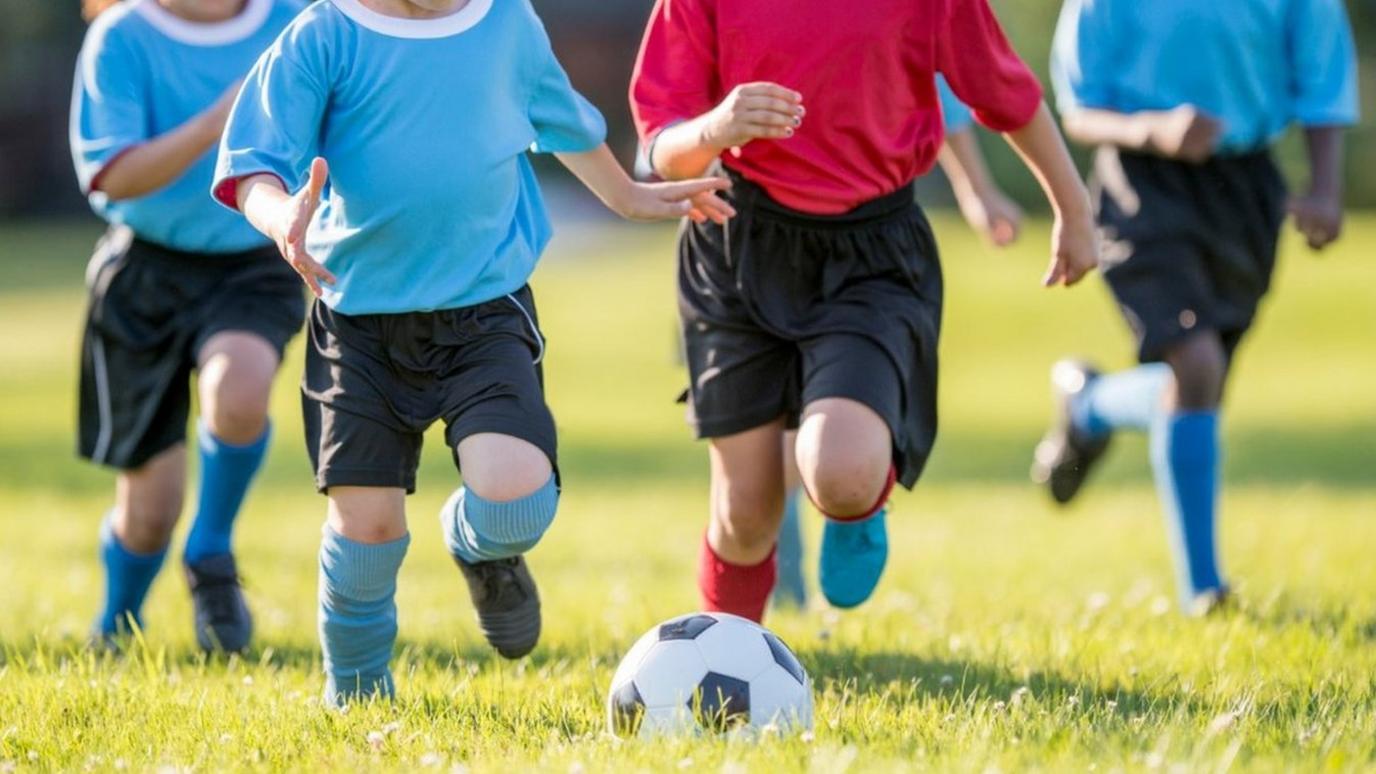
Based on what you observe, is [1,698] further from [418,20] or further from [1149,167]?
[1149,167]

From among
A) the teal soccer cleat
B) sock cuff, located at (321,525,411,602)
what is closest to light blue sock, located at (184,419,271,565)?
sock cuff, located at (321,525,411,602)

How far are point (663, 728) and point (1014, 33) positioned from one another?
26600 mm

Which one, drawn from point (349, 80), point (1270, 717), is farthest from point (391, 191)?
point (1270, 717)

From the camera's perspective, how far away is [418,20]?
3994 mm

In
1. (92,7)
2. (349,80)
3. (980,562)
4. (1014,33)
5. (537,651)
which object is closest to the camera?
(349,80)

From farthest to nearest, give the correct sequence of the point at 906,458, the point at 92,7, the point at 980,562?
1. the point at 980,562
2. the point at 92,7
3. the point at 906,458

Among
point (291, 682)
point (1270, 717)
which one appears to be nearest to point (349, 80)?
point (291, 682)

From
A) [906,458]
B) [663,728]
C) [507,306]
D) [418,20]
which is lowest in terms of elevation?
[663,728]

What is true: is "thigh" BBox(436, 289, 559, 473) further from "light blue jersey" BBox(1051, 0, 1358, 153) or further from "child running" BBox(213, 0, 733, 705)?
"light blue jersey" BBox(1051, 0, 1358, 153)

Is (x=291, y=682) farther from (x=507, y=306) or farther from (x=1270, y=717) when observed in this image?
(x=1270, y=717)

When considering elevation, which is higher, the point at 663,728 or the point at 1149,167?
the point at 1149,167

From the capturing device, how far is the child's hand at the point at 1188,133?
5281 millimetres

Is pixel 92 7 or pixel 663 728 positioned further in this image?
pixel 92 7

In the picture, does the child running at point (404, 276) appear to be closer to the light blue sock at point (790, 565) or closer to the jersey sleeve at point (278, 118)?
the jersey sleeve at point (278, 118)
